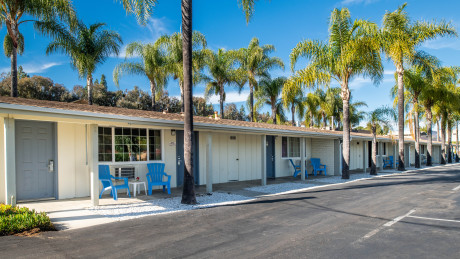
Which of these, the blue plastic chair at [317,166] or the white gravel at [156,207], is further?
the blue plastic chair at [317,166]

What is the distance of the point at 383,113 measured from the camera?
750 inches

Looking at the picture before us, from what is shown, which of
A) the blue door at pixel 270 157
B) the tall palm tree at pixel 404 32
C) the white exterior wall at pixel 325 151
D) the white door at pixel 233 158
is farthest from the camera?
the tall palm tree at pixel 404 32

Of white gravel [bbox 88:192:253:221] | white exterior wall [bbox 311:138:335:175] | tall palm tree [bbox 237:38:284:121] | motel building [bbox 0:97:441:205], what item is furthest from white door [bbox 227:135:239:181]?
tall palm tree [bbox 237:38:284:121]

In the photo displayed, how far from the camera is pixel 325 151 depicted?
17.6 meters

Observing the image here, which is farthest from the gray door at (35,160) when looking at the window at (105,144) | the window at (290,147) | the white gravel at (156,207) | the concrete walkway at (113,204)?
the window at (290,147)

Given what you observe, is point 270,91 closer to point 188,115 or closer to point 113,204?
point 188,115

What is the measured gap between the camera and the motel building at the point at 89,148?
6.96 meters

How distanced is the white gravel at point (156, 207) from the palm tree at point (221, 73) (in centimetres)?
1517

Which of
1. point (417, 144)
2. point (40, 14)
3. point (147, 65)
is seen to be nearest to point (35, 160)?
point (40, 14)

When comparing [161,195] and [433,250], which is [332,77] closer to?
[161,195]

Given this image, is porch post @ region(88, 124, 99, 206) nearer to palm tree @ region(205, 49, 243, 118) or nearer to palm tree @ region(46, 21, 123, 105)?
palm tree @ region(46, 21, 123, 105)

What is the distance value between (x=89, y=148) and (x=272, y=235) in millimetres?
6517

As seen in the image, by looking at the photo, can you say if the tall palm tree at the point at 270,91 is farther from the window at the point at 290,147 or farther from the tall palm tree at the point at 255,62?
the window at the point at 290,147

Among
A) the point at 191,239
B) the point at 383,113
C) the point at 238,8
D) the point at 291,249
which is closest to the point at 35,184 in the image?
the point at 191,239
